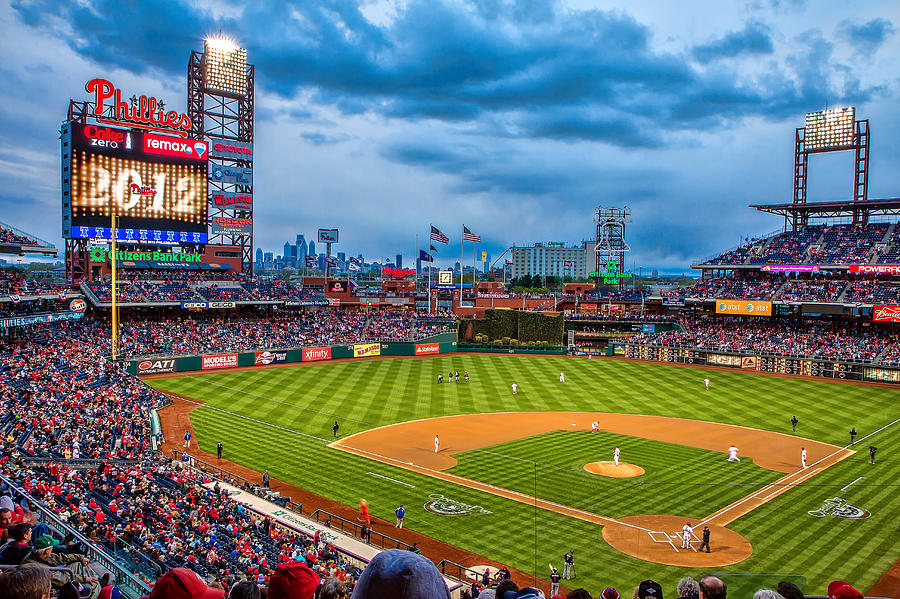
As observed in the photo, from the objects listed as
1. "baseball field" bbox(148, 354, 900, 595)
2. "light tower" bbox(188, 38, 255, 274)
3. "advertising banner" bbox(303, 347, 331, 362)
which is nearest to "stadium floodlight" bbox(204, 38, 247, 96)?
"light tower" bbox(188, 38, 255, 274)

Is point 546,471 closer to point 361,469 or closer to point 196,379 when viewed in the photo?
point 361,469

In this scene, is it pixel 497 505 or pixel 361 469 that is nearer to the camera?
pixel 497 505

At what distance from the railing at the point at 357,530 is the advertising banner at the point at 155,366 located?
2906 centimetres

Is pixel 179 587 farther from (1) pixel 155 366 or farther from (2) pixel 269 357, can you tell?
(2) pixel 269 357

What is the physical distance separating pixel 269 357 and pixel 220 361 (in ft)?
13.9

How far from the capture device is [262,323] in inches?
2459

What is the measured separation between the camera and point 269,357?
53938 mm

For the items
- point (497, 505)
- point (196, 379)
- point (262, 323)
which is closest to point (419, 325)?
point (262, 323)

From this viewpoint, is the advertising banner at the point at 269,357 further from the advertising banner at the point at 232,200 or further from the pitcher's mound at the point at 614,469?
the pitcher's mound at the point at 614,469

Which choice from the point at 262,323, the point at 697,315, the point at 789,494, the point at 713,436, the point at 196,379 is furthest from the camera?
the point at 697,315

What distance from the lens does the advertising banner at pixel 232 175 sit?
66.0 meters

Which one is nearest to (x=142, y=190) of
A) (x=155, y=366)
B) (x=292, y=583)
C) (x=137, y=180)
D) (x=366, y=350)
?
(x=137, y=180)

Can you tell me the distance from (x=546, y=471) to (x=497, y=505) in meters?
4.88

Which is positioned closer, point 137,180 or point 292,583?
point 292,583
